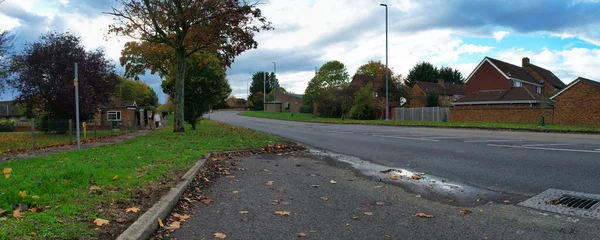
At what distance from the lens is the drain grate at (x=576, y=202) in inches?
213

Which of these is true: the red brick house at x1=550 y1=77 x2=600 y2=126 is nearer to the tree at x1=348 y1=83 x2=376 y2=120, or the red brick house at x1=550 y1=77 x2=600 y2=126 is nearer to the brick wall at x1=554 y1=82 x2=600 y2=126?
the brick wall at x1=554 y1=82 x2=600 y2=126

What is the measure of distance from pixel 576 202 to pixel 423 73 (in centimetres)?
7508

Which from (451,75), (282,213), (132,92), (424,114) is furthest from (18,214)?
(451,75)

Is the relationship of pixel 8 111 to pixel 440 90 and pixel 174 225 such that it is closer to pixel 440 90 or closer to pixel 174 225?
pixel 440 90

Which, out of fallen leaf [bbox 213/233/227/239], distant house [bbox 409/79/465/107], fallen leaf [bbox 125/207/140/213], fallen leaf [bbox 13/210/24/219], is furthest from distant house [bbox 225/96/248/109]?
fallen leaf [bbox 213/233/227/239]

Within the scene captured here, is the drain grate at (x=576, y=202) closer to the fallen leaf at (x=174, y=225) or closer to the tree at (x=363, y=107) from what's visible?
the fallen leaf at (x=174, y=225)

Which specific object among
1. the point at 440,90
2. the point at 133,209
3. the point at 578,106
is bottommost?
the point at 133,209

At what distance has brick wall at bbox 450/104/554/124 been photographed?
94.0 ft

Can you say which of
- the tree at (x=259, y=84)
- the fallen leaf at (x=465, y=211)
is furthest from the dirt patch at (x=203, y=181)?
the tree at (x=259, y=84)

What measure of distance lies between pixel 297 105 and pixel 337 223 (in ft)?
269

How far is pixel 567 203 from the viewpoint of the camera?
5590 millimetres

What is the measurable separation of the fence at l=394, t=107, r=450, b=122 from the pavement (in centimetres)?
3091

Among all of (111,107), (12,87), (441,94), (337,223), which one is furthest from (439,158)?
(441,94)

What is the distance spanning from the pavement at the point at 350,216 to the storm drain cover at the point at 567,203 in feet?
0.87
